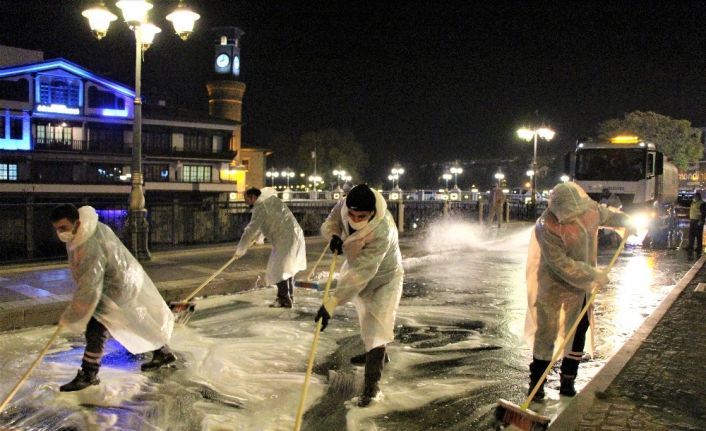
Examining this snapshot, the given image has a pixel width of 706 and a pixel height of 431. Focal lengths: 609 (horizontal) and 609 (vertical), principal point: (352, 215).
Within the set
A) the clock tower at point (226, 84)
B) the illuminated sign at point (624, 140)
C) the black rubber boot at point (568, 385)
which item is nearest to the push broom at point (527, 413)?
the black rubber boot at point (568, 385)

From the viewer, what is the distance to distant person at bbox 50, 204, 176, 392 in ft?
16.0

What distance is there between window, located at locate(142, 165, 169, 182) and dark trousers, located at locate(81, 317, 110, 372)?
39556 mm

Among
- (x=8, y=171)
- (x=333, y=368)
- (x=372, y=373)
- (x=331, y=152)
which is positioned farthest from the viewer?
(x=331, y=152)

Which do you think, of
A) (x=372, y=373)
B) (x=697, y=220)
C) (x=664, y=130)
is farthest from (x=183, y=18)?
(x=664, y=130)

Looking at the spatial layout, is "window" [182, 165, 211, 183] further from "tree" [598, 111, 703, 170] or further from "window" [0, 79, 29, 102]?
"tree" [598, 111, 703, 170]

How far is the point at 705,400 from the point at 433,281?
22.8 ft

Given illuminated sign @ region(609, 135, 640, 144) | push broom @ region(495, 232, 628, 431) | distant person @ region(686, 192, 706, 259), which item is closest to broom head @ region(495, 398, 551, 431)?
push broom @ region(495, 232, 628, 431)

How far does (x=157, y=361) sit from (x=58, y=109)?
37.4m

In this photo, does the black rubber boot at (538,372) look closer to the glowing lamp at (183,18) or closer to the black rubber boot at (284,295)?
the black rubber boot at (284,295)

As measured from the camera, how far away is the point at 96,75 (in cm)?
3941

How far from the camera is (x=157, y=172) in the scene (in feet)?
142

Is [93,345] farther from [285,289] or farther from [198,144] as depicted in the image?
[198,144]

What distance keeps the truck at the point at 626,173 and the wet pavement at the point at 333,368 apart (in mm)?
10600

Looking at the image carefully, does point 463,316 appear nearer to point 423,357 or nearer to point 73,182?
point 423,357
